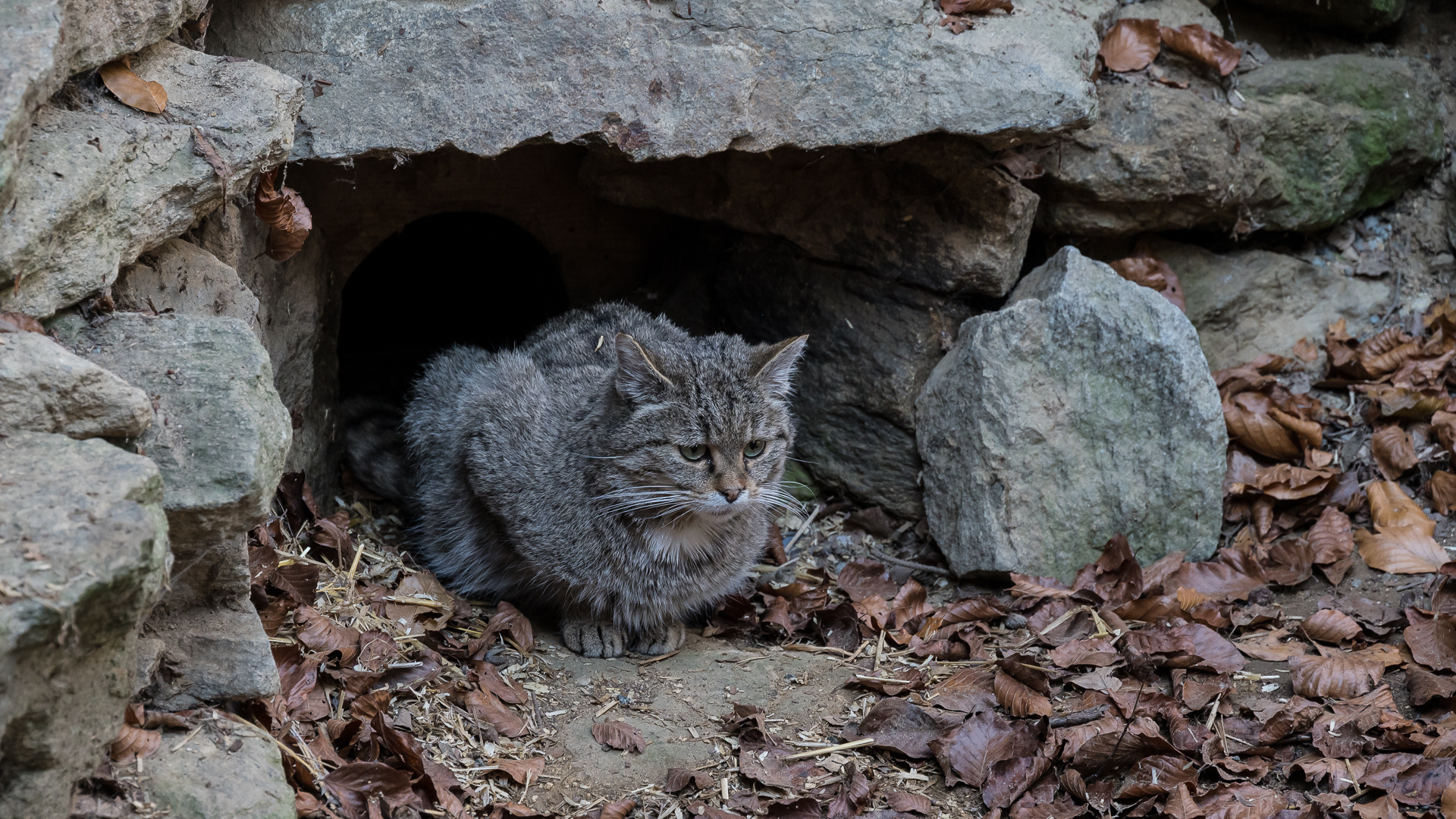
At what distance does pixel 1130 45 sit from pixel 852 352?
1.82m

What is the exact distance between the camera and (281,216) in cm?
369

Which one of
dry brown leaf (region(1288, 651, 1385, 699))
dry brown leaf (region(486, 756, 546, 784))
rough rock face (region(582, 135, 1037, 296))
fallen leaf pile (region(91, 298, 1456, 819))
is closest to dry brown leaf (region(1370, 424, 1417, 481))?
fallen leaf pile (region(91, 298, 1456, 819))

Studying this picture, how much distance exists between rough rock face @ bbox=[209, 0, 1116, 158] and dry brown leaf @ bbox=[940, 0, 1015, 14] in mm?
53

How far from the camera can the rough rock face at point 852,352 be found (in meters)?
4.93

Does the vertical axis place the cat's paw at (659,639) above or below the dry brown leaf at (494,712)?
below

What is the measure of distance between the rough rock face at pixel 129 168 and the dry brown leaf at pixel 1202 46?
3688mm

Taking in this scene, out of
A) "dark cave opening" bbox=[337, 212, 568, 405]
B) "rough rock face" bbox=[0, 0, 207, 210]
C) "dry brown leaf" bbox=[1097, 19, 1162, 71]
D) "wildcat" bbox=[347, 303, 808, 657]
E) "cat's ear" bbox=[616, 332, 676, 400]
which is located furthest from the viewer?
"dark cave opening" bbox=[337, 212, 568, 405]

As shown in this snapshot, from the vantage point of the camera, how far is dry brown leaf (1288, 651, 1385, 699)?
3611 millimetres

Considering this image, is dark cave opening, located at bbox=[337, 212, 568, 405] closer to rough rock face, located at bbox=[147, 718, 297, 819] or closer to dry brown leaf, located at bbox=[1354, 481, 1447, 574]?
rough rock face, located at bbox=[147, 718, 297, 819]

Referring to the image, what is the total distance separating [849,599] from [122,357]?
283 centimetres

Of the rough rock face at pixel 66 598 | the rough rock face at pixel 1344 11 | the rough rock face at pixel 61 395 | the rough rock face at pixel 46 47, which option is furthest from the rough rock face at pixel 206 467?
the rough rock face at pixel 1344 11

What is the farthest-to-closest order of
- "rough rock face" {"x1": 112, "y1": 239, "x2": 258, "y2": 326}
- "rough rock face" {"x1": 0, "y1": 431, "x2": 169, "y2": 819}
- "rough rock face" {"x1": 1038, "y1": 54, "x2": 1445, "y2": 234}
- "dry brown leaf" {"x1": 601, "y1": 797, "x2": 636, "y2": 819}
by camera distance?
"rough rock face" {"x1": 1038, "y1": 54, "x2": 1445, "y2": 234} < "dry brown leaf" {"x1": 601, "y1": 797, "x2": 636, "y2": 819} < "rough rock face" {"x1": 112, "y1": 239, "x2": 258, "y2": 326} < "rough rock face" {"x1": 0, "y1": 431, "x2": 169, "y2": 819}

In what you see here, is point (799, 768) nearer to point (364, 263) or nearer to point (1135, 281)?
point (1135, 281)

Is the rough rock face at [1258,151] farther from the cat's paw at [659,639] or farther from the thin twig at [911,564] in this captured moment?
the cat's paw at [659,639]
